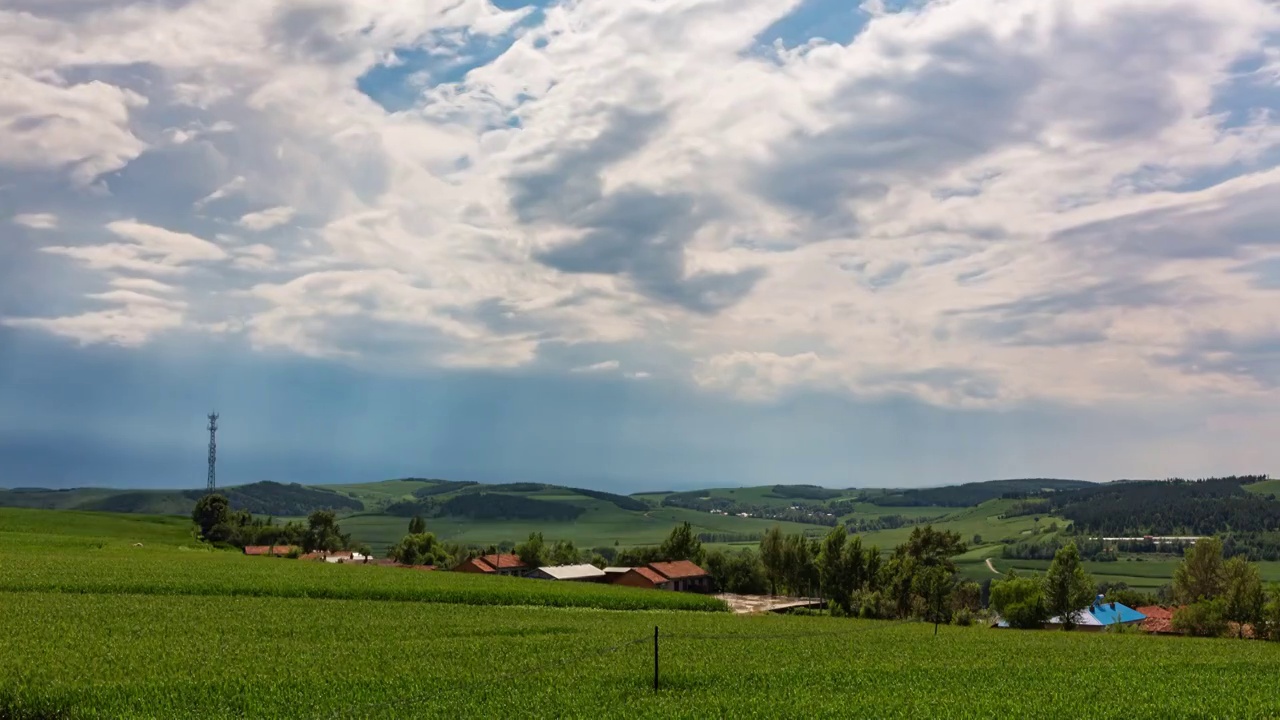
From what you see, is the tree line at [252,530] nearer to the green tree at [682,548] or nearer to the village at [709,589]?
the village at [709,589]

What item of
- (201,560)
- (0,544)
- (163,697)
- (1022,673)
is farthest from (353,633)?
(0,544)

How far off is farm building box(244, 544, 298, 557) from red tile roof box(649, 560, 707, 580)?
58.5 metres

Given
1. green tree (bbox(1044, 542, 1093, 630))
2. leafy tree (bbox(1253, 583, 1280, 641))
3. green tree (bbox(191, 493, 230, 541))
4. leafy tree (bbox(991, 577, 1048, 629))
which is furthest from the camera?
green tree (bbox(191, 493, 230, 541))

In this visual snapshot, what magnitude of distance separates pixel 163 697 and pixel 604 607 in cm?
4299

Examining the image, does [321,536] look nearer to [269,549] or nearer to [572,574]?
[269,549]

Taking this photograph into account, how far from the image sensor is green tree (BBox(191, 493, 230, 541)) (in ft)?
531

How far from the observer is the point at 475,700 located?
963 inches

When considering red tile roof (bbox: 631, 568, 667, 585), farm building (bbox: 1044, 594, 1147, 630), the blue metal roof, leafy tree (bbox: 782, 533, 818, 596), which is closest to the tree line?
red tile roof (bbox: 631, 568, 667, 585)

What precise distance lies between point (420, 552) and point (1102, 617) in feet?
324

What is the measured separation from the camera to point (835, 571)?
103 metres

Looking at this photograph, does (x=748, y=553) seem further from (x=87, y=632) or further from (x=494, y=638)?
(x=87, y=632)

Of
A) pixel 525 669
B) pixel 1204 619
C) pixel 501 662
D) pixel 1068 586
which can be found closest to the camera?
pixel 525 669


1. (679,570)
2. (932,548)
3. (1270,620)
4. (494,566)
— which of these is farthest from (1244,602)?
(494,566)

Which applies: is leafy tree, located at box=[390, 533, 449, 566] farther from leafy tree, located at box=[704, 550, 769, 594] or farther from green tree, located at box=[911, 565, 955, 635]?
green tree, located at box=[911, 565, 955, 635]
